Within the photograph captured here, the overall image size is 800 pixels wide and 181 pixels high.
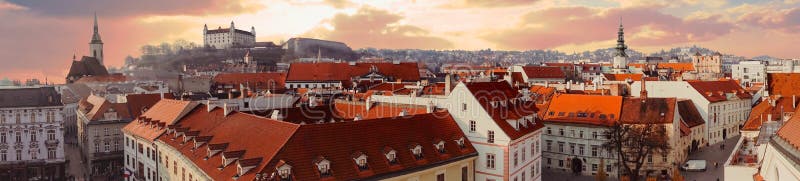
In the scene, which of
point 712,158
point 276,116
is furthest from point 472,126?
point 712,158

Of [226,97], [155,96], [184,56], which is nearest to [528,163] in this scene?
[226,97]

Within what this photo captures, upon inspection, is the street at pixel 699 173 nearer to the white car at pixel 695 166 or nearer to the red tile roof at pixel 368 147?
the white car at pixel 695 166

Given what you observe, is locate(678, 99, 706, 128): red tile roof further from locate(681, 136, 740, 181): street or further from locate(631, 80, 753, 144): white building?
locate(681, 136, 740, 181): street

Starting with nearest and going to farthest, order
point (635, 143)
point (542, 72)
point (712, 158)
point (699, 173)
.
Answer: point (635, 143), point (699, 173), point (712, 158), point (542, 72)

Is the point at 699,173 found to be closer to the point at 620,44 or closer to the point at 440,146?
the point at 440,146

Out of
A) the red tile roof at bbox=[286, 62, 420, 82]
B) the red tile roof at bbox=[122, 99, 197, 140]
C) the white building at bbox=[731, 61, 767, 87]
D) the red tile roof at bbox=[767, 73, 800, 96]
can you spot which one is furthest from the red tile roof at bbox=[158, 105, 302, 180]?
the white building at bbox=[731, 61, 767, 87]
